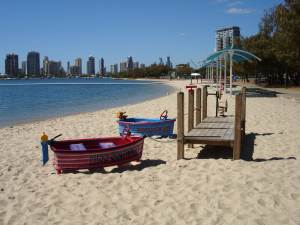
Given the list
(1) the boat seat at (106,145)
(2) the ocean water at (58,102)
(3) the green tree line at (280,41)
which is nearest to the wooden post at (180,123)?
(1) the boat seat at (106,145)

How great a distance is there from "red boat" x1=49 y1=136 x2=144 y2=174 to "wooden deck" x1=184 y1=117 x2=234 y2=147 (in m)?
1.26

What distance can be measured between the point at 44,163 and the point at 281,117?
10544mm

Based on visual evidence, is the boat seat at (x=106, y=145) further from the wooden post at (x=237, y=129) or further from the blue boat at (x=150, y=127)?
the wooden post at (x=237, y=129)

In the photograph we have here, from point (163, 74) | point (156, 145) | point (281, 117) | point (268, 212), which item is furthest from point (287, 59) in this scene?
point (163, 74)

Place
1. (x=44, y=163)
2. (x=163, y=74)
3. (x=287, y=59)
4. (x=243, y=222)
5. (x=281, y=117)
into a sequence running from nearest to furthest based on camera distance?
(x=243, y=222)
(x=44, y=163)
(x=281, y=117)
(x=287, y=59)
(x=163, y=74)

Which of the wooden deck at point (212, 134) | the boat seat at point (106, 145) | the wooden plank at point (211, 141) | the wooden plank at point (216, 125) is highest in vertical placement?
the wooden plank at point (216, 125)

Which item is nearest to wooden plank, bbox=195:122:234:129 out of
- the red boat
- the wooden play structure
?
the wooden play structure

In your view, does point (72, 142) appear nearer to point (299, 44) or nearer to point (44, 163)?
point (44, 163)

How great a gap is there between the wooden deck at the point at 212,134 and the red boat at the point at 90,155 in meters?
1.26

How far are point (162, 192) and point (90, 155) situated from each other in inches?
91.7

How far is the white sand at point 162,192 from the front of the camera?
5297mm

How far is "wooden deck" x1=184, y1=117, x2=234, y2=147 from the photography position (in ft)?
27.2

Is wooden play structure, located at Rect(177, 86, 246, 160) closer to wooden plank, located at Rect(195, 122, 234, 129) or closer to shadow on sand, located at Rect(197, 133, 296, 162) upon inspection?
wooden plank, located at Rect(195, 122, 234, 129)

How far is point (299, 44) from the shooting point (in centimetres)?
2706
